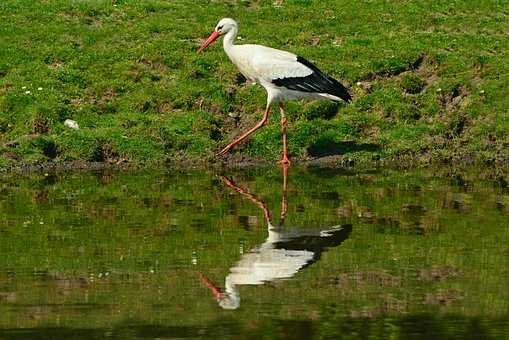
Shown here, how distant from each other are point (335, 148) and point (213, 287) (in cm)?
928

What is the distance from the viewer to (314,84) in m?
19.4

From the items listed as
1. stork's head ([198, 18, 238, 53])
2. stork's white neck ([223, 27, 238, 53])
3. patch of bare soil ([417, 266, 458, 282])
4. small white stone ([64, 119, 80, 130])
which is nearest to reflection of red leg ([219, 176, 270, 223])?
stork's white neck ([223, 27, 238, 53])

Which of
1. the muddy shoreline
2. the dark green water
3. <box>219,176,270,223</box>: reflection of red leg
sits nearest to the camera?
the dark green water

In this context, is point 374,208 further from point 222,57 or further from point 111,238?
point 222,57

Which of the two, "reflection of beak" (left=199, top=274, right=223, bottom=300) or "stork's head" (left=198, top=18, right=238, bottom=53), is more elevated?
"stork's head" (left=198, top=18, right=238, bottom=53)

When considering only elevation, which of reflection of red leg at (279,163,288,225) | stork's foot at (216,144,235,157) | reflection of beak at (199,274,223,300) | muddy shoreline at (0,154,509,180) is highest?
stork's foot at (216,144,235,157)

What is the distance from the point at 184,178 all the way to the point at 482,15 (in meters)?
8.82

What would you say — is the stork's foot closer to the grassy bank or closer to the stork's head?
the grassy bank

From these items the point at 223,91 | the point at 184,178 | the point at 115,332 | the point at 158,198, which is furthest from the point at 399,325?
the point at 223,91

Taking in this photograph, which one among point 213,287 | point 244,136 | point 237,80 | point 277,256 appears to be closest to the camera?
point 213,287

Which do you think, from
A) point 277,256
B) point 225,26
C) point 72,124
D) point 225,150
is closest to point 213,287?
point 277,256

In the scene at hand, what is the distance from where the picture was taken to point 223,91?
71.8 ft

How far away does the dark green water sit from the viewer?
1016 centimetres

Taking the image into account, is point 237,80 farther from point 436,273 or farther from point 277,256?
point 436,273
